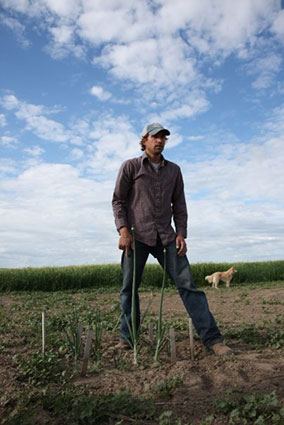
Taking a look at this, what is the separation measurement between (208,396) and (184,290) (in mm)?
1334

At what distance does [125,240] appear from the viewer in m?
4.14

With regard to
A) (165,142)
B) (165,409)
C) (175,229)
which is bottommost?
(165,409)

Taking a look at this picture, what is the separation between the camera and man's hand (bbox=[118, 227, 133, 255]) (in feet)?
13.6

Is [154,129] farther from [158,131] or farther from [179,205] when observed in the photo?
[179,205]

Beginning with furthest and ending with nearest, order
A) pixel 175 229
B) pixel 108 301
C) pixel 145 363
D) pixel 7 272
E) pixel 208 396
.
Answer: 1. pixel 7 272
2. pixel 108 301
3. pixel 175 229
4. pixel 145 363
5. pixel 208 396

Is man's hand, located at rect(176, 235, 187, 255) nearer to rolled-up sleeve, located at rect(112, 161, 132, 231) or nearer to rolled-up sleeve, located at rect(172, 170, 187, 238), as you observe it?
rolled-up sleeve, located at rect(172, 170, 187, 238)

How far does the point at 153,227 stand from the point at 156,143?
2.67 ft

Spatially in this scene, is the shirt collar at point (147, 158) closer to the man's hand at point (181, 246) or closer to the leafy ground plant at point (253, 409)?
the man's hand at point (181, 246)

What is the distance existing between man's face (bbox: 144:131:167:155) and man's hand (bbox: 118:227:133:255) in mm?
820

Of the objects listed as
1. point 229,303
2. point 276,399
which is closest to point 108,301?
point 229,303

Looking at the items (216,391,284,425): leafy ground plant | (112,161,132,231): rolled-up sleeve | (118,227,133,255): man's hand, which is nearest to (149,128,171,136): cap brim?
(112,161,132,231): rolled-up sleeve

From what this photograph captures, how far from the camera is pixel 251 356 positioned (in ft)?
13.3

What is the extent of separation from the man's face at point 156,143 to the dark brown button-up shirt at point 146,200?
0.13 meters

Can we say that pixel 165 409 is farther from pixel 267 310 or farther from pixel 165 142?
pixel 267 310
